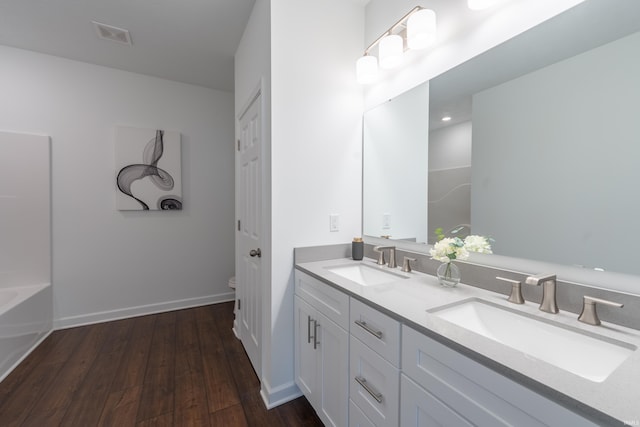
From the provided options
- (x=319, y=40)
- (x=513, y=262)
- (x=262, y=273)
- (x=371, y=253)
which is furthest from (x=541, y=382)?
(x=319, y=40)

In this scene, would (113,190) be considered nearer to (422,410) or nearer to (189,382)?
(189,382)

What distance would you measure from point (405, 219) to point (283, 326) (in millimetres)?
1007

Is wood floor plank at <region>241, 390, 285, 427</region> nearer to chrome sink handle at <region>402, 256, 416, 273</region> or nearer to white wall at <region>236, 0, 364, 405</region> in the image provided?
white wall at <region>236, 0, 364, 405</region>

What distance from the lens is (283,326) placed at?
164 cm

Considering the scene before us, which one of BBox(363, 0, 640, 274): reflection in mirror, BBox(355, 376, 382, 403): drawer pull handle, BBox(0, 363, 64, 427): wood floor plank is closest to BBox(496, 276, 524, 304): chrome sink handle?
BBox(363, 0, 640, 274): reflection in mirror

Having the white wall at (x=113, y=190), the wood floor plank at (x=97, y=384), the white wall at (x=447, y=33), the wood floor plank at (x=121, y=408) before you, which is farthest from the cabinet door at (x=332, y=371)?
the white wall at (x=113, y=190)

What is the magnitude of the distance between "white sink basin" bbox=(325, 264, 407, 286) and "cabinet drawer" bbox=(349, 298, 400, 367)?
42cm

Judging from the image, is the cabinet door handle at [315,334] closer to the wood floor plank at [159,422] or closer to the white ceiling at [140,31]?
the wood floor plank at [159,422]

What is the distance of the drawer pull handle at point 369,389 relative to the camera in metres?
0.98

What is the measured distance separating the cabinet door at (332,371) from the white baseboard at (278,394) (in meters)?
0.32

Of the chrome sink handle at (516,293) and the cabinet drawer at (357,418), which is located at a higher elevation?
the chrome sink handle at (516,293)

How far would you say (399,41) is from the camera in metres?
1.54

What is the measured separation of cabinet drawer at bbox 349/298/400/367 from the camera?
2.98 feet

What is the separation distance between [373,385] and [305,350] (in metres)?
0.62
